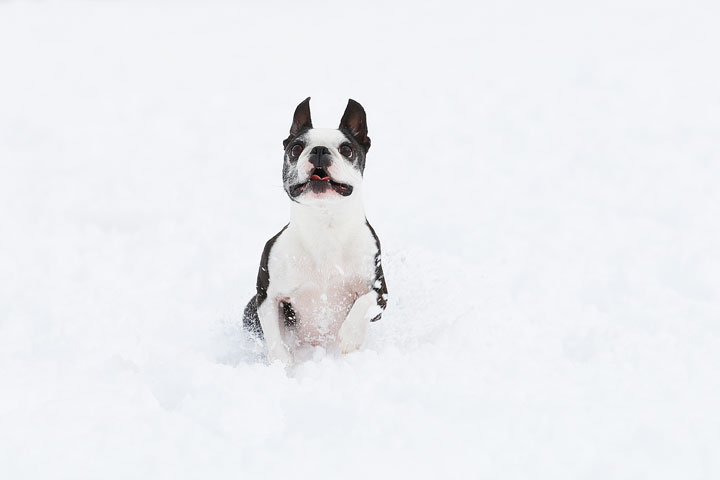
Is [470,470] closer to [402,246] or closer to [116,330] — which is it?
[116,330]

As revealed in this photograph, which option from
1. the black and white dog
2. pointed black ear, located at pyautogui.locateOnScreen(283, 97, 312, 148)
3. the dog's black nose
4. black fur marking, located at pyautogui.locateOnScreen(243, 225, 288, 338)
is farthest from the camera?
pointed black ear, located at pyautogui.locateOnScreen(283, 97, 312, 148)

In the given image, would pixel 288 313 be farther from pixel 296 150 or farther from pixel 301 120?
pixel 301 120

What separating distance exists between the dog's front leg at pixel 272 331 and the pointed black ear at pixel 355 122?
1227 millimetres

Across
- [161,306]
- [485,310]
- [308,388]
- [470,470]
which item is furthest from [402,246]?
[470,470]

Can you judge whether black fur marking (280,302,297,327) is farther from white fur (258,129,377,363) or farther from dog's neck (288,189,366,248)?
dog's neck (288,189,366,248)

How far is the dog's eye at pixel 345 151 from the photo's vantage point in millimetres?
4379

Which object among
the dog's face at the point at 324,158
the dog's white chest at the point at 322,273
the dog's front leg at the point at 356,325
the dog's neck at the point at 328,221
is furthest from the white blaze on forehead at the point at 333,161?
the dog's front leg at the point at 356,325

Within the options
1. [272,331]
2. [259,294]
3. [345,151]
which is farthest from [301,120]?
[272,331]

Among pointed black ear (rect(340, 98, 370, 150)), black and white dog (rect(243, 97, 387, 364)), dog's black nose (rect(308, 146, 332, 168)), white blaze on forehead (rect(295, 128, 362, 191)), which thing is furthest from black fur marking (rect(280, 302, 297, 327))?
pointed black ear (rect(340, 98, 370, 150))

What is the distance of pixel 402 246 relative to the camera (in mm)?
7488

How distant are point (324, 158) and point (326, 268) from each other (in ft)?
2.39

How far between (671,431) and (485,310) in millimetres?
2242

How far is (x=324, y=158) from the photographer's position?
162 inches

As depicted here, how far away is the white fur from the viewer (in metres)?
4.37
